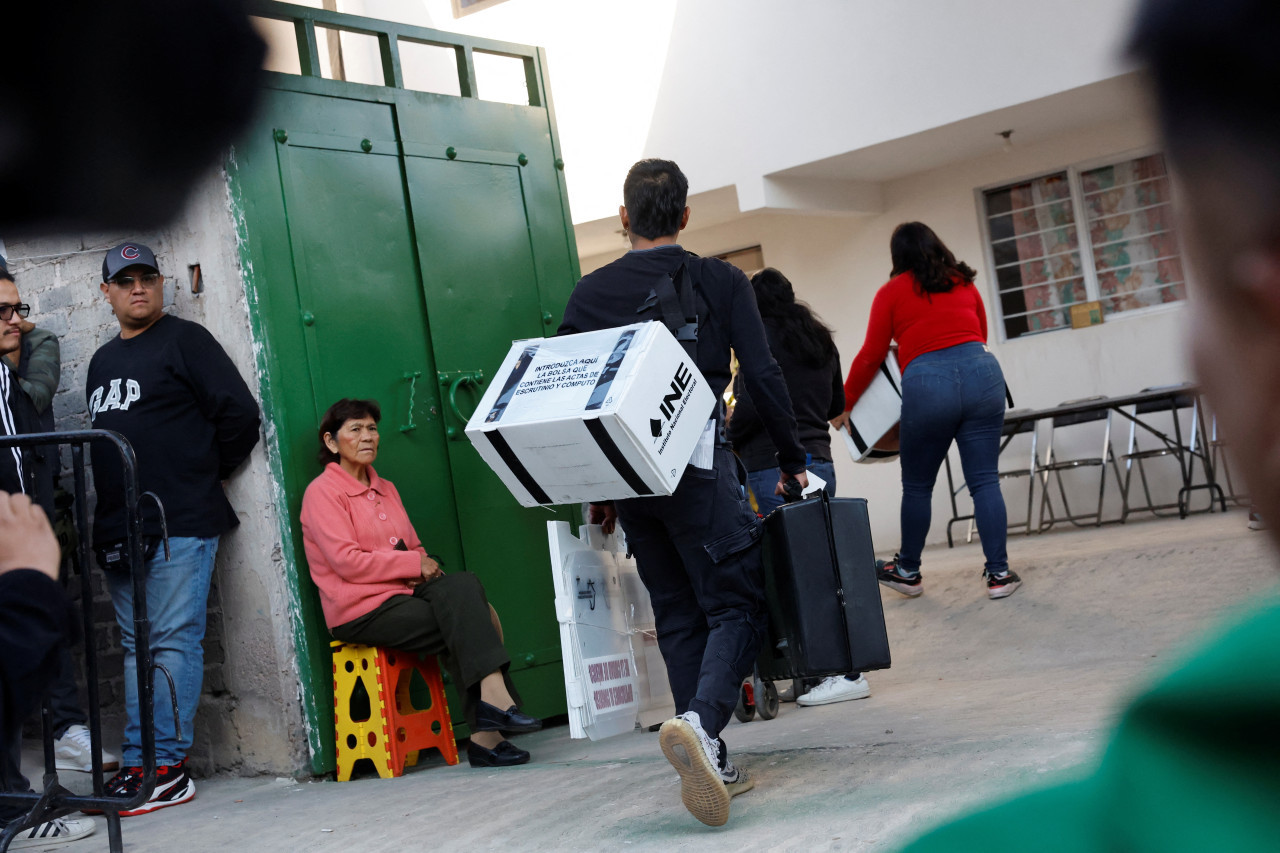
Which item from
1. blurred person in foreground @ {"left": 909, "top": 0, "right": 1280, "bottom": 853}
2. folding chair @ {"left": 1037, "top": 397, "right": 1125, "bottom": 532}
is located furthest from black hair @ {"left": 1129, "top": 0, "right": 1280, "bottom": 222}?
folding chair @ {"left": 1037, "top": 397, "right": 1125, "bottom": 532}

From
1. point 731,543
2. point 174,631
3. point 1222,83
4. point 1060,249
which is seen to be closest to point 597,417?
point 731,543


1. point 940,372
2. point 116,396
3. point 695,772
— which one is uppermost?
point 116,396

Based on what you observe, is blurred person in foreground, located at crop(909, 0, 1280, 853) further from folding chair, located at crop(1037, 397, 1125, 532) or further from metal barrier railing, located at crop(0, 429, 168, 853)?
folding chair, located at crop(1037, 397, 1125, 532)

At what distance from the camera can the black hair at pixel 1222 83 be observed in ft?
1.12

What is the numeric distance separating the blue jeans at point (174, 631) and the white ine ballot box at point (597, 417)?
1.86 m

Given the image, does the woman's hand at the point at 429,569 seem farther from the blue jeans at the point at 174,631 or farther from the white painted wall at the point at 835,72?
the white painted wall at the point at 835,72

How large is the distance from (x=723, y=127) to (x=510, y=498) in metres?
4.55

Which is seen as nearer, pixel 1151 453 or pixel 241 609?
pixel 241 609

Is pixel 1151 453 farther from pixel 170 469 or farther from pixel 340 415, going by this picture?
pixel 170 469

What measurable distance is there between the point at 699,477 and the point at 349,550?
69.7 inches

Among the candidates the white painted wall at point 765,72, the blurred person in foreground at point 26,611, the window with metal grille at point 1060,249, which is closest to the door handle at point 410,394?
the white painted wall at point 765,72

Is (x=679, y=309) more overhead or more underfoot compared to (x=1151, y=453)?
more overhead

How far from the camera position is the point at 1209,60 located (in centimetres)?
35

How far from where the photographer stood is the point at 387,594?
4695 mm
